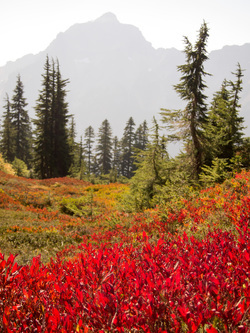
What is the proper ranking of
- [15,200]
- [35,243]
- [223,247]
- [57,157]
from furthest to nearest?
[57,157]
[15,200]
[35,243]
[223,247]

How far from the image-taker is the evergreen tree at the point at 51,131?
33.8 meters

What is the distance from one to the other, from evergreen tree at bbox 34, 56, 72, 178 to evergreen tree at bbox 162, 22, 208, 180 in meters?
25.1

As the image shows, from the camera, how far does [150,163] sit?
12648 millimetres

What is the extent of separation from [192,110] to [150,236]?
9576mm

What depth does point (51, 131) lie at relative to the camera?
34.8 meters

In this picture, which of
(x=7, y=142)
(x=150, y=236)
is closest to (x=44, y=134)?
(x=7, y=142)

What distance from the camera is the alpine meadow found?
5.40 feet

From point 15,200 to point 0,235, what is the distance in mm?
6885

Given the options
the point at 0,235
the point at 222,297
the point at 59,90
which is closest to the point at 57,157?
the point at 59,90

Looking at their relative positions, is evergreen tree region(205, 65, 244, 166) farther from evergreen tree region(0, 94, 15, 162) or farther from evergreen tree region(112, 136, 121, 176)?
evergreen tree region(112, 136, 121, 176)

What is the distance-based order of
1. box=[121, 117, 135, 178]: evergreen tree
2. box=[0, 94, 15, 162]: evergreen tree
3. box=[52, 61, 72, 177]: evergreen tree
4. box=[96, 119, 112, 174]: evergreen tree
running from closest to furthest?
box=[52, 61, 72, 177]: evergreen tree
box=[0, 94, 15, 162]: evergreen tree
box=[121, 117, 135, 178]: evergreen tree
box=[96, 119, 112, 174]: evergreen tree

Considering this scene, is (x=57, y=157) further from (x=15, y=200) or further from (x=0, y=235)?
(x=0, y=235)

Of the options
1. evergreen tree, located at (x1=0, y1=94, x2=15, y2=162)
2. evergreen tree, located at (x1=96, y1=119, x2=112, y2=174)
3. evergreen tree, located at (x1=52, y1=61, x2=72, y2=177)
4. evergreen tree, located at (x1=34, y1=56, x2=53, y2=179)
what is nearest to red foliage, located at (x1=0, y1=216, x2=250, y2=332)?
evergreen tree, located at (x1=34, y1=56, x2=53, y2=179)

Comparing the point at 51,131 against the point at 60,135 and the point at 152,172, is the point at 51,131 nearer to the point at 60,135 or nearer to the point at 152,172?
the point at 60,135
